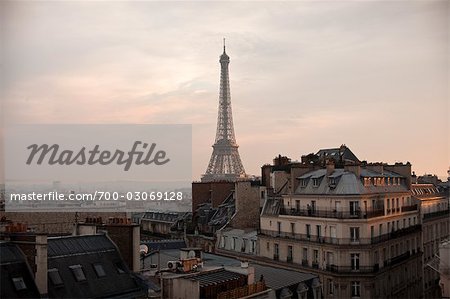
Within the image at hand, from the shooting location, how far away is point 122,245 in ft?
21.6

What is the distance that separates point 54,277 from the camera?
557 centimetres

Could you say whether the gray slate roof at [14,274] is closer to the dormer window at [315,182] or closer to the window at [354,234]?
the window at [354,234]

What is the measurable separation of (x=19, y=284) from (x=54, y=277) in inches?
17.7

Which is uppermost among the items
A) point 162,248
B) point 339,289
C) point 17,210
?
A: point 17,210

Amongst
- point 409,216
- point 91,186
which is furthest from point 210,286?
point 409,216

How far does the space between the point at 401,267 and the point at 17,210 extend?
797 centimetres

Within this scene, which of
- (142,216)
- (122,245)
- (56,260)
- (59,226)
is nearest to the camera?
(56,260)

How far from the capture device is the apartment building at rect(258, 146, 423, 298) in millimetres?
→ 10445

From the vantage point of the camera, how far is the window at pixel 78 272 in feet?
18.9

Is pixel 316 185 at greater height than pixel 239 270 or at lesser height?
greater

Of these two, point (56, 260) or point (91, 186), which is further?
point (91, 186)

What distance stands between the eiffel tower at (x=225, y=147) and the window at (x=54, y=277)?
86.3 ft

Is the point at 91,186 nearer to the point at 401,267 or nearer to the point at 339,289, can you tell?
the point at 339,289

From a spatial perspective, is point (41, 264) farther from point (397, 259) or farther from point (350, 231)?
point (397, 259)
